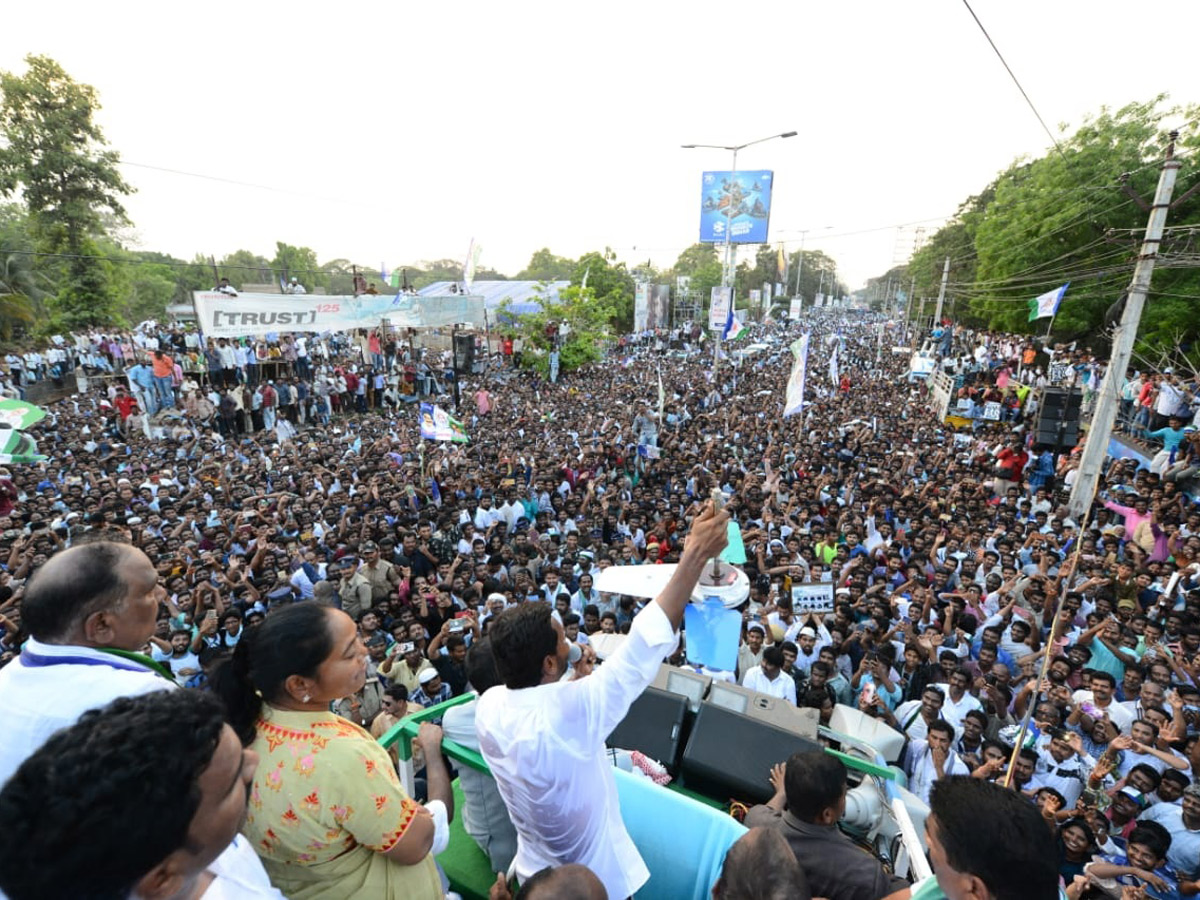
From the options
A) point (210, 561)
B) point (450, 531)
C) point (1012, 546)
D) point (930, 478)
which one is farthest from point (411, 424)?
point (1012, 546)

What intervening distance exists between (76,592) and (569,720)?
1389 millimetres

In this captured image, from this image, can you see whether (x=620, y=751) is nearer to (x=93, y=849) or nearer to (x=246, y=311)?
(x=93, y=849)

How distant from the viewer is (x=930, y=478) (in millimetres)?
11773

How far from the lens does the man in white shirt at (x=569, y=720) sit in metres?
1.53

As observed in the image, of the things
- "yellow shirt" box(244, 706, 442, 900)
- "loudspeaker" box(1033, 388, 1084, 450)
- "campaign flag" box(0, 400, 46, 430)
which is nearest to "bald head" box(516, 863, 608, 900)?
"yellow shirt" box(244, 706, 442, 900)

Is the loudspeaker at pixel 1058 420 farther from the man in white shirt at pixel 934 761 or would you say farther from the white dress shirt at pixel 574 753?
the white dress shirt at pixel 574 753

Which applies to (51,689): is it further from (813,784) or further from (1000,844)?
(1000,844)

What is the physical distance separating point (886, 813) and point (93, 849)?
2.74m

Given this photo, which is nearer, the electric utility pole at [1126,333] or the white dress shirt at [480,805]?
the white dress shirt at [480,805]

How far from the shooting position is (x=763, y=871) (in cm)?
155

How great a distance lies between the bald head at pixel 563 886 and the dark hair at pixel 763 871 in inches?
13.9

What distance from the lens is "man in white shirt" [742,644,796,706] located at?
16.9ft

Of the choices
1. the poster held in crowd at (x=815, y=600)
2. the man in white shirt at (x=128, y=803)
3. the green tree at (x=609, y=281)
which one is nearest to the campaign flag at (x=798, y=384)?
the poster held in crowd at (x=815, y=600)

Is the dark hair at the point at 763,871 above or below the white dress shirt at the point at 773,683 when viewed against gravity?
above
